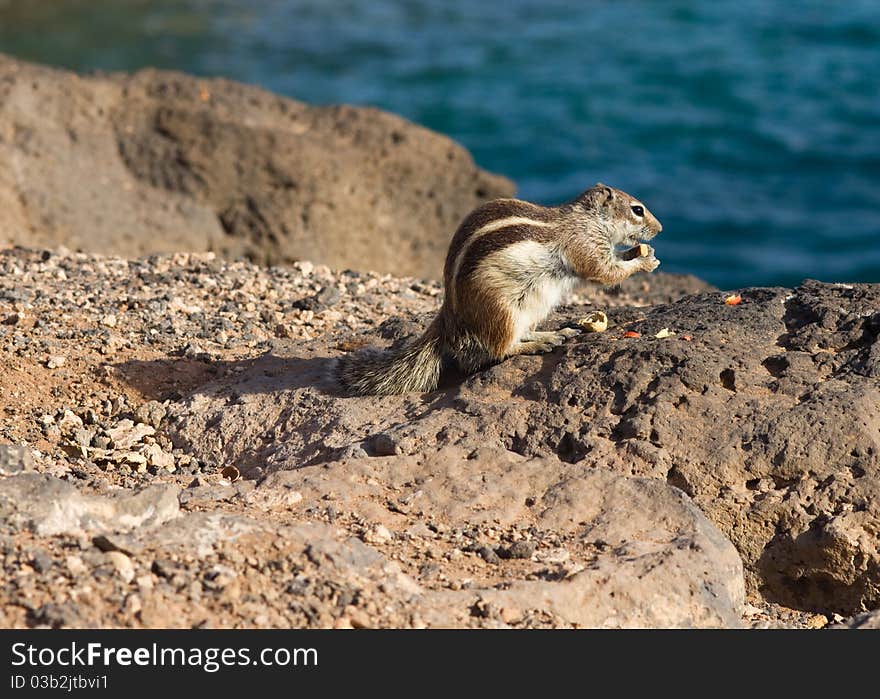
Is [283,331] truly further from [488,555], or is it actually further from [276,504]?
[488,555]

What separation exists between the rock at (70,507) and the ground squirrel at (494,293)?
1695mm

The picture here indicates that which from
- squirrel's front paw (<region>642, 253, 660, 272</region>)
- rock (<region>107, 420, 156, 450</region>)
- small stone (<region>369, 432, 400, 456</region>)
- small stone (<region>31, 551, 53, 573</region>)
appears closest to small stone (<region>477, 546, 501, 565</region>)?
small stone (<region>369, 432, 400, 456</region>)

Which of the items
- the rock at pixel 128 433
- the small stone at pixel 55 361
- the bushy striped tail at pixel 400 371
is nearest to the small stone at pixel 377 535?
the bushy striped tail at pixel 400 371

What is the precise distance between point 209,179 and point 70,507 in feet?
21.2

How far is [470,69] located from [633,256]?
51.6ft

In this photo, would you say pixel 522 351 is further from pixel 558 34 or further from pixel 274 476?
pixel 558 34

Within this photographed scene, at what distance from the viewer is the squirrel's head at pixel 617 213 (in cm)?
618

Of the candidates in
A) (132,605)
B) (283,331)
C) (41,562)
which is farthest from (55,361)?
(132,605)

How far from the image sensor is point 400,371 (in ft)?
18.8

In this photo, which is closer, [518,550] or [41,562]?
[41,562]

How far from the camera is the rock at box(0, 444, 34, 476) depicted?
4777mm

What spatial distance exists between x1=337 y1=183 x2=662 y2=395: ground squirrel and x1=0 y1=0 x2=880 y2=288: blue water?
33.3 ft

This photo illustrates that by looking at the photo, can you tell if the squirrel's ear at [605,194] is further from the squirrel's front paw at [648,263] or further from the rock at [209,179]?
the rock at [209,179]

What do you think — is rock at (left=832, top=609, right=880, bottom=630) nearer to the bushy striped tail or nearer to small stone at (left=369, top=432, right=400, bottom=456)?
small stone at (left=369, top=432, right=400, bottom=456)
